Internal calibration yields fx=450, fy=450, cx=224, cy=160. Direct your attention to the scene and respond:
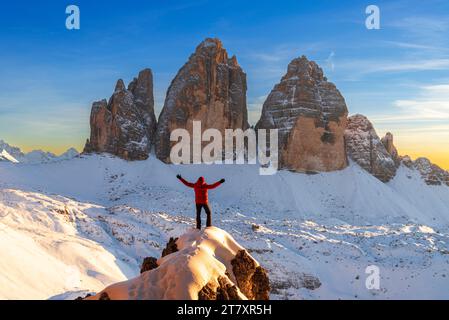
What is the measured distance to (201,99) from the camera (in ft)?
241

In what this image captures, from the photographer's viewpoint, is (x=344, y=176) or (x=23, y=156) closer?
(x=344, y=176)

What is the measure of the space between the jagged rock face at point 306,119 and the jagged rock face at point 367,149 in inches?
210

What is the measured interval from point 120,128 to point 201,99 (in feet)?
45.3

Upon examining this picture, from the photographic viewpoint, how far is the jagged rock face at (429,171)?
85.4m

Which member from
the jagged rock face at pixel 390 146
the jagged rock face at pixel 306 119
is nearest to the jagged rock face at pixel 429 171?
the jagged rock face at pixel 390 146

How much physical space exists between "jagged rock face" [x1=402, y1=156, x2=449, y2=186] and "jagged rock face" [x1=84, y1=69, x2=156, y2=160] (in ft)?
167

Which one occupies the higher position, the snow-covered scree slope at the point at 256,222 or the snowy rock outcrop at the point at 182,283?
the snowy rock outcrop at the point at 182,283

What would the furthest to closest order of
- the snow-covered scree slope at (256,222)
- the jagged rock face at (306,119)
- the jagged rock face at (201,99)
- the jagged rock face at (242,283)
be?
the jagged rock face at (201,99)
the jagged rock face at (306,119)
the snow-covered scree slope at (256,222)
the jagged rock face at (242,283)

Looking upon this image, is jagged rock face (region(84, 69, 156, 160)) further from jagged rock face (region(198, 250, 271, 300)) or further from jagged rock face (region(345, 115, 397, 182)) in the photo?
jagged rock face (region(198, 250, 271, 300))

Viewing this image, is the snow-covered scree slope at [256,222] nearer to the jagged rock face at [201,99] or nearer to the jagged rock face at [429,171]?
the jagged rock face at [429,171]
